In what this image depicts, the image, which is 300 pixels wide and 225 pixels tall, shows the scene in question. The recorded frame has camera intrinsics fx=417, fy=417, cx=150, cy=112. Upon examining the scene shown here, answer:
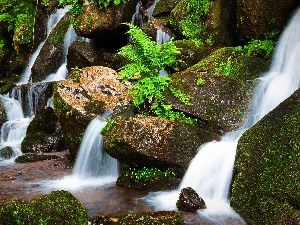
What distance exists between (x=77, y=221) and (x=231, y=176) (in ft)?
10.00

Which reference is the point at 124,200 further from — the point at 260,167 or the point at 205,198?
the point at 260,167

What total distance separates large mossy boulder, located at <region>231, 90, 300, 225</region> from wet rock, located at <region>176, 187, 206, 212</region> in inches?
22.3

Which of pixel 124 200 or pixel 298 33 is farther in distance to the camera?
pixel 298 33

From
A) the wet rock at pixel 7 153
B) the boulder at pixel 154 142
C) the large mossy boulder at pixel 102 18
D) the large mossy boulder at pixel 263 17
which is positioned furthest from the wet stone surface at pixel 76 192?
the large mossy boulder at pixel 102 18

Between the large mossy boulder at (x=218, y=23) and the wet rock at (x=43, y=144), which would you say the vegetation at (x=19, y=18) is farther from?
the large mossy boulder at (x=218, y=23)

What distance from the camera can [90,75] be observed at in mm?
11992

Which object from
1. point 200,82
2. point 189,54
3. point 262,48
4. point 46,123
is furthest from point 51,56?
point 200,82

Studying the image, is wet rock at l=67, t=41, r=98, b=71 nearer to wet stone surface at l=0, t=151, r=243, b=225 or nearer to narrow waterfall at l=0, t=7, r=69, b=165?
narrow waterfall at l=0, t=7, r=69, b=165

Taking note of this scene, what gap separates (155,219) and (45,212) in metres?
1.62

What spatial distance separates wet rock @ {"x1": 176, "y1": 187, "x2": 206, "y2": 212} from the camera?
23.5ft

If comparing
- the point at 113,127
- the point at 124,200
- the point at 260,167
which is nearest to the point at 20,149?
the point at 113,127

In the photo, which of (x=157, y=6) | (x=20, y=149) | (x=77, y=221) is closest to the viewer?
(x=77, y=221)

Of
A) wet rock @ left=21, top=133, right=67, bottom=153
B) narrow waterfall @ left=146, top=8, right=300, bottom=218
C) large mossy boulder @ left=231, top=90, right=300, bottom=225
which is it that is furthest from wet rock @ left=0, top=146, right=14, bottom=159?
large mossy boulder @ left=231, top=90, right=300, bottom=225

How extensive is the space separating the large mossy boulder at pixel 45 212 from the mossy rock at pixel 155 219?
0.67 metres
